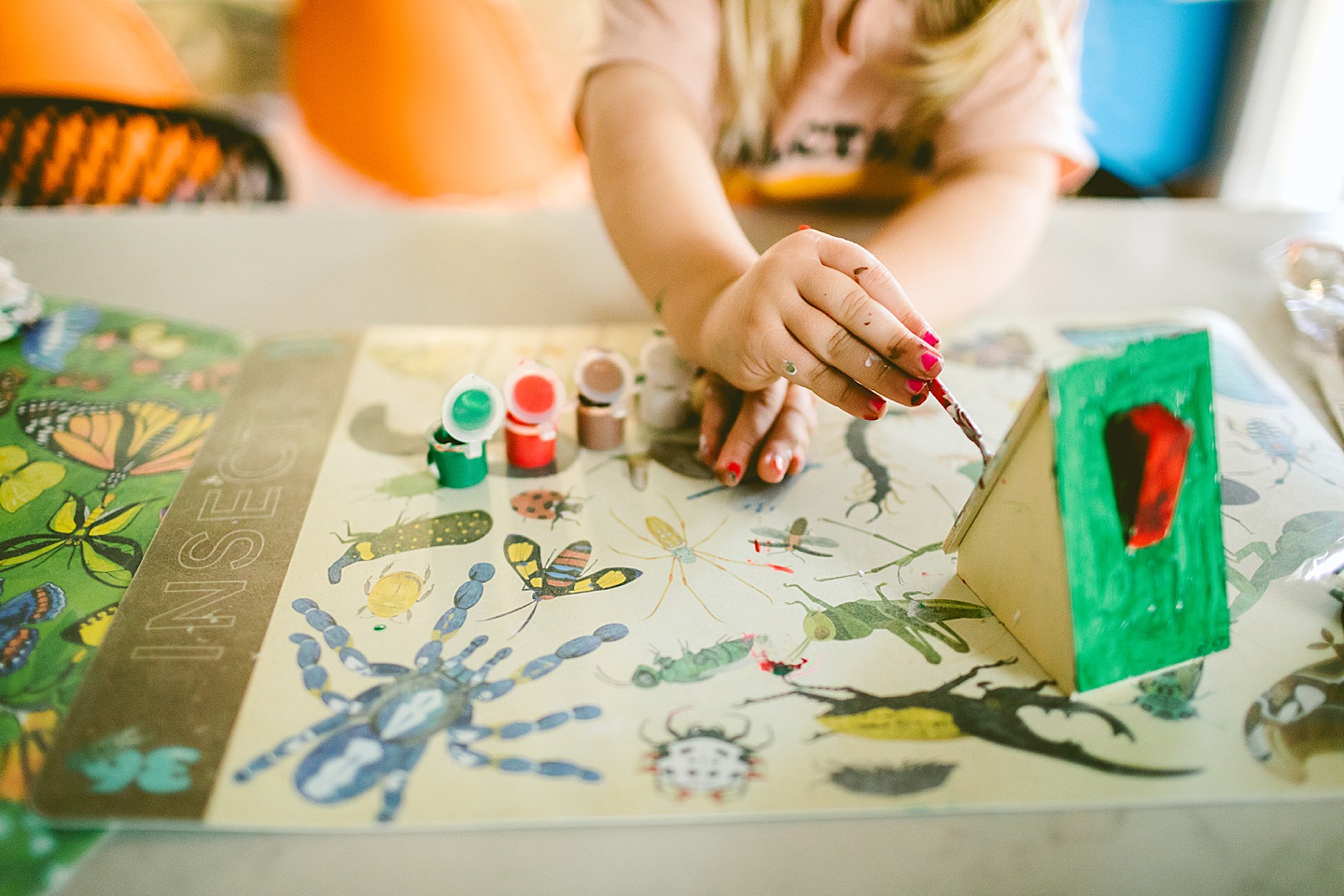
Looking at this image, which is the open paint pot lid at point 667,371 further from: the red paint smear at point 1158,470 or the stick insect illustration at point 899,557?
the red paint smear at point 1158,470

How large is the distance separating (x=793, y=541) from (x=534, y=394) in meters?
0.16

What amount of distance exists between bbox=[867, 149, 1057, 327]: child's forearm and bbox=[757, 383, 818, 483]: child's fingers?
13 centimetres

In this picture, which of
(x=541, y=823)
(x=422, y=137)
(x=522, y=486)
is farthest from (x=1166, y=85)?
(x=541, y=823)

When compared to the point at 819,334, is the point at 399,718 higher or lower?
lower

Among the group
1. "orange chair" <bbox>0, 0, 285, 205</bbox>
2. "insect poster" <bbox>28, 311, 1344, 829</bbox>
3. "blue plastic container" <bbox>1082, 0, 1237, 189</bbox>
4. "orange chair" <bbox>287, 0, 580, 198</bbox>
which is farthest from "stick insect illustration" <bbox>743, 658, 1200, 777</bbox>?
"blue plastic container" <bbox>1082, 0, 1237, 189</bbox>

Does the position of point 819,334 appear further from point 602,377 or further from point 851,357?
point 602,377

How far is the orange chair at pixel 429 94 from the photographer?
48.6 inches

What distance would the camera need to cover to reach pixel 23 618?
0.37m

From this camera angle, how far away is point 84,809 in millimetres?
301

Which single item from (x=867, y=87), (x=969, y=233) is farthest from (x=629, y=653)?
(x=867, y=87)

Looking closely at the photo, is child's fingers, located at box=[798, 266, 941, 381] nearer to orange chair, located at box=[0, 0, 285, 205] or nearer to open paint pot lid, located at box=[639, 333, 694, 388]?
open paint pot lid, located at box=[639, 333, 694, 388]

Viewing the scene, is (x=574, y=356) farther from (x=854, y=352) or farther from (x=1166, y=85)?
(x=1166, y=85)

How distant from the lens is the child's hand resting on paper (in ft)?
1.26

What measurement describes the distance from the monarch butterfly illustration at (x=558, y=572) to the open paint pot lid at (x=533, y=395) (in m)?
0.07
